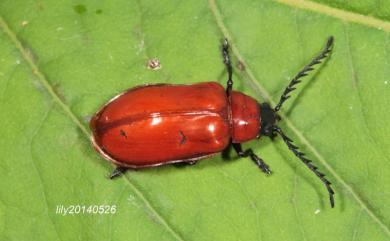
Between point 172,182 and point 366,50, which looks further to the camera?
point 172,182

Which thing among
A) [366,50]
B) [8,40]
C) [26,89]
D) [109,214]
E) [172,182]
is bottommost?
[109,214]

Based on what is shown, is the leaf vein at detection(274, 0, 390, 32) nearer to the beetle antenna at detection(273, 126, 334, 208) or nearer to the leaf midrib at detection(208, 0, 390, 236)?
the leaf midrib at detection(208, 0, 390, 236)

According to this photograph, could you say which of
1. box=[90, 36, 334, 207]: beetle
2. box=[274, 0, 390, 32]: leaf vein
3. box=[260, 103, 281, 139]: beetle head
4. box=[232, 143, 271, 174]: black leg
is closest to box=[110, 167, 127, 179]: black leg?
box=[90, 36, 334, 207]: beetle

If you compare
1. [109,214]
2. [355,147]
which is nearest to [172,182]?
[109,214]

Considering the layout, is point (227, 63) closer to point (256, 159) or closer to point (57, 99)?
point (256, 159)

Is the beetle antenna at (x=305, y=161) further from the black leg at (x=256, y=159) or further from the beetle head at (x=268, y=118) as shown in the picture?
the black leg at (x=256, y=159)

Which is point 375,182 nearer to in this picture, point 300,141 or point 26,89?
point 300,141

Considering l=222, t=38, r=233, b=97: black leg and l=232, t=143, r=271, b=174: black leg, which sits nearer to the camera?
l=222, t=38, r=233, b=97: black leg
